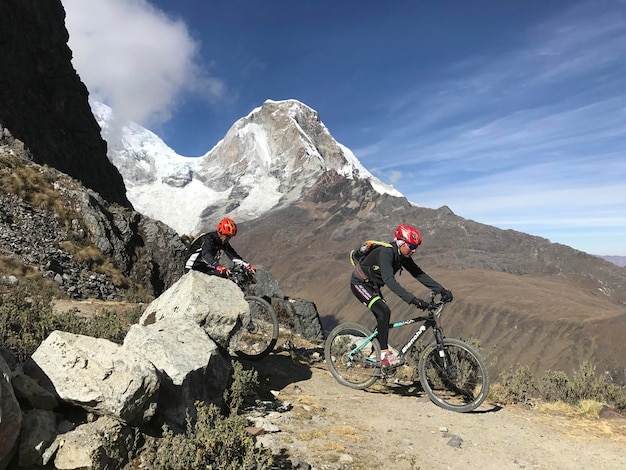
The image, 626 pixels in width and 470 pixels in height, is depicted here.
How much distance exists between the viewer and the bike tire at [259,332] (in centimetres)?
892

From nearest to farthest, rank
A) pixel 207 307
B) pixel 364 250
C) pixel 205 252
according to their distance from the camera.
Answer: pixel 207 307 < pixel 364 250 < pixel 205 252

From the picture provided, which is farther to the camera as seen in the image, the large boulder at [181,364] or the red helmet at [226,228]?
the red helmet at [226,228]

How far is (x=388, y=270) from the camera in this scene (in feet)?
24.8

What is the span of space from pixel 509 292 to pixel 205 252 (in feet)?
458

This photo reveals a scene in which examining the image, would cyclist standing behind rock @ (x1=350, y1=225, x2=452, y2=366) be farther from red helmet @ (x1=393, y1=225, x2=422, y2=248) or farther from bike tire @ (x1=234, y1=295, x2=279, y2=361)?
bike tire @ (x1=234, y1=295, x2=279, y2=361)

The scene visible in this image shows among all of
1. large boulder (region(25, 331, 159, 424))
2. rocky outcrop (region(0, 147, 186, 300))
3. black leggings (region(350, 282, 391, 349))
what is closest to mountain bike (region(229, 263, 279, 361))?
black leggings (region(350, 282, 391, 349))

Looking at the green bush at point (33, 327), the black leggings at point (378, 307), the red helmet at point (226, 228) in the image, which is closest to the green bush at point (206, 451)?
the green bush at point (33, 327)

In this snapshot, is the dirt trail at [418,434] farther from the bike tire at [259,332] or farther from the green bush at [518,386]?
the bike tire at [259,332]

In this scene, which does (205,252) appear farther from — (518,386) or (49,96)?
(49,96)

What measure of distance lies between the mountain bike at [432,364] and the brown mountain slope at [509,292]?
65193mm

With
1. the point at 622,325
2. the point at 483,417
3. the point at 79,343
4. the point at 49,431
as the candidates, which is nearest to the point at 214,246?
the point at 79,343

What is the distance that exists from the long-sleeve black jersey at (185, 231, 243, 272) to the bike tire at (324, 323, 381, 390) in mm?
2942

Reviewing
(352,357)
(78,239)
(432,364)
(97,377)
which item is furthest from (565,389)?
(78,239)

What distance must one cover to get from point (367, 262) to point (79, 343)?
204 inches
